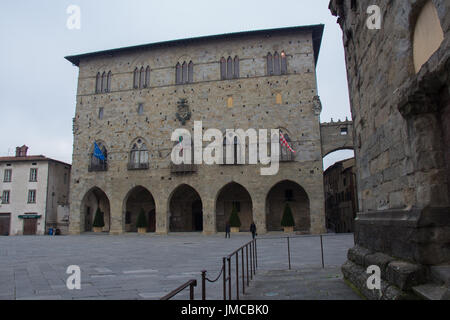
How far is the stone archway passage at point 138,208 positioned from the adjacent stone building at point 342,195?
17.8 meters

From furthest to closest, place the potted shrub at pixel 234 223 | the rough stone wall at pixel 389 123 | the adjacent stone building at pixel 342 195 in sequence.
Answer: the adjacent stone building at pixel 342 195, the potted shrub at pixel 234 223, the rough stone wall at pixel 389 123

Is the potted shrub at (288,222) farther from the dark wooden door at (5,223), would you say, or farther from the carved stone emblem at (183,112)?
the dark wooden door at (5,223)

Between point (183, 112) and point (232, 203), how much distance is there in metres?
8.39

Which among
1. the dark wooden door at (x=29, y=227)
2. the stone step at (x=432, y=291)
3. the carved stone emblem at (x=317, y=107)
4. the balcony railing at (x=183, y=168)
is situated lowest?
the dark wooden door at (x=29, y=227)

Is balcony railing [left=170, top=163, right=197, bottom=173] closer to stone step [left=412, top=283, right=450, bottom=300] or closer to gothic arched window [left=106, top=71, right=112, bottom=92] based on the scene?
gothic arched window [left=106, top=71, right=112, bottom=92]

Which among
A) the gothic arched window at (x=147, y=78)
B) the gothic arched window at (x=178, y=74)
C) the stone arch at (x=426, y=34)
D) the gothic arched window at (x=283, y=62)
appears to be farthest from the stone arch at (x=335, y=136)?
the stone arch at (x=426, y=34)

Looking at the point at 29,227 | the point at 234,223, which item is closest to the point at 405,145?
the point at 234,223

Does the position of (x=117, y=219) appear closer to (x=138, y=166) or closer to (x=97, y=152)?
(x=138, y=166)

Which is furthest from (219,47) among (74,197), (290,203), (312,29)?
(74,197)

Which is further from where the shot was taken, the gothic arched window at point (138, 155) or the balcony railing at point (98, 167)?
the balcony railing at point (98, 167)

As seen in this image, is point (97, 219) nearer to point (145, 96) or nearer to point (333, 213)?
point (145, 96)

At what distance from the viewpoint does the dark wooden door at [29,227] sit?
1268 inches

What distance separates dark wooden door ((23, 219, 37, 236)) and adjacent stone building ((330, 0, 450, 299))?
109 feet
